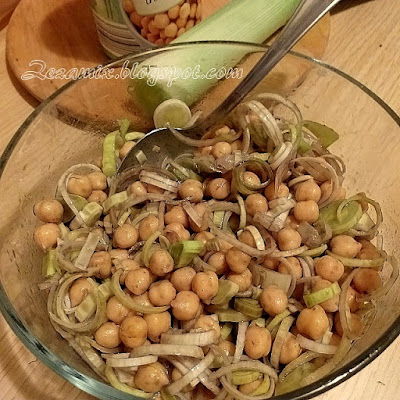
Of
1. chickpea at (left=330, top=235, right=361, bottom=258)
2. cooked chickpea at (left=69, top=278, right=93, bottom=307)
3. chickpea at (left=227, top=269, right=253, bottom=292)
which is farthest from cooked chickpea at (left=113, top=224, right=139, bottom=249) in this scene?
chickpea at (left=330, top=235, right=361, bottom=258)

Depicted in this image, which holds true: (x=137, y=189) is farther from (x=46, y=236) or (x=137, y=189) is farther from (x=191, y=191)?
(x=46, y=236)

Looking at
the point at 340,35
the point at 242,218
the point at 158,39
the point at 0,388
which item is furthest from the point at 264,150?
the point at 0,388

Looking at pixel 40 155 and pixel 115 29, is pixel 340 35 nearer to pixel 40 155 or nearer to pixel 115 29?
pixel 115 29

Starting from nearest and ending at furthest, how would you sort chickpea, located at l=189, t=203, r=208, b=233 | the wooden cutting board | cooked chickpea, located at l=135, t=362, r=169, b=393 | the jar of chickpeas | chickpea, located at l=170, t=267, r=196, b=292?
cooked chickpea, located at l=135, t=362, r=169, b=393, chickpea, located at l=170, t=267, r=196, b=292, chickpea, located at l=189, t=203, r=208, b=233, the jar of chickpeas, the wooden cutting board

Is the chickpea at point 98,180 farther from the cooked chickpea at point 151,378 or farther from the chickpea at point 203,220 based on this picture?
the cooked chickpea at point 151,378

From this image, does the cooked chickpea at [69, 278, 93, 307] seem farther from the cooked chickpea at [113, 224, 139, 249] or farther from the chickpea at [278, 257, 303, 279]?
the chickpea at [278, 257, 303, 279]
